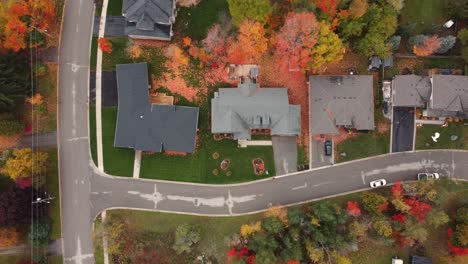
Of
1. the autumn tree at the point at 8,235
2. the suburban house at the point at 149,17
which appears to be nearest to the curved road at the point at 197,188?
the autumn tree at the point at 8,235

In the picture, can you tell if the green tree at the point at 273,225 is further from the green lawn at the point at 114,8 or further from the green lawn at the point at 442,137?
the green lawn at the point at 114,8

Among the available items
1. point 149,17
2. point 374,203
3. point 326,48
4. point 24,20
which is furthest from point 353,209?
point 24,20

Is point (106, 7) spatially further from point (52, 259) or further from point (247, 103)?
point (52, 259)

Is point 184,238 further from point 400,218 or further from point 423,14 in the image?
point 423,14

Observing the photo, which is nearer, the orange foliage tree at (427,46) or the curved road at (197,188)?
the orange foliage tree at (427,46)

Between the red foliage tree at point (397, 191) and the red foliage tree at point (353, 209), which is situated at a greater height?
the red foliage tree at point (397, 191)
